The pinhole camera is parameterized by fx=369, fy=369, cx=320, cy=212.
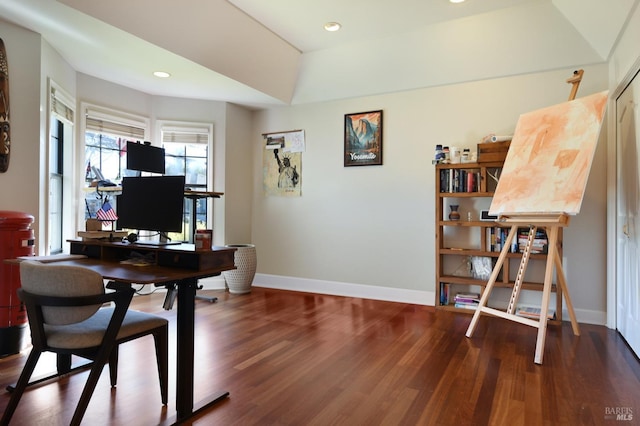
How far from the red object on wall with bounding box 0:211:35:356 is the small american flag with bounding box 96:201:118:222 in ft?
4.40

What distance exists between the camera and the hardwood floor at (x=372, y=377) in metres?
1.90

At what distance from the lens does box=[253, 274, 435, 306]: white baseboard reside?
423cm

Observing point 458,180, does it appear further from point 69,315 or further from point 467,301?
point 69,315

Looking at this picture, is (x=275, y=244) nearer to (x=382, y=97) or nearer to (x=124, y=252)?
(x=382, y=97)

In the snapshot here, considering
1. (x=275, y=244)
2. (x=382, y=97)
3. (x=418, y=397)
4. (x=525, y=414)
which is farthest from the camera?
(x=275, y=244)

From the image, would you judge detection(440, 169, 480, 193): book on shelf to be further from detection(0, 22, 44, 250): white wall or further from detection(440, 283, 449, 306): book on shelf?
detection(0, 22, 44, 250): white wall

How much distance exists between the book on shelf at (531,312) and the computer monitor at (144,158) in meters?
3.64

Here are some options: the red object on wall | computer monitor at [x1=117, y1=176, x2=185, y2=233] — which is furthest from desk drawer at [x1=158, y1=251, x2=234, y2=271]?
the red object on wall

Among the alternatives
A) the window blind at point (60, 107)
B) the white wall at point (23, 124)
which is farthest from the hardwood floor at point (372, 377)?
the window blind at point (60, 107)

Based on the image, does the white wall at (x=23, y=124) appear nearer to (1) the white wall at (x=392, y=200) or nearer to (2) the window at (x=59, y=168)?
(2) the window at (x=59, y=168)

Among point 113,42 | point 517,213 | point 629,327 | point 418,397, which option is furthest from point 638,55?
point 113,42

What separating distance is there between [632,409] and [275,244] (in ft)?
13.1

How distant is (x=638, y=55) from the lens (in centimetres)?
252

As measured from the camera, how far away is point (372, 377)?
→ 7.71 feet
